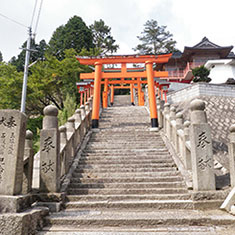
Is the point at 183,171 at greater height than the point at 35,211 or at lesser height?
greater

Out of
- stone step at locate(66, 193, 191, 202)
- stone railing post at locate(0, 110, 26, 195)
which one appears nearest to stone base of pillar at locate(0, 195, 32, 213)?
stone railing post at locate(0, 110, 26, 195)

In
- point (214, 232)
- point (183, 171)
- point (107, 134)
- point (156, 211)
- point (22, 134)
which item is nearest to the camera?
point (214, 232)

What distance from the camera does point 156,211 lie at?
440 cm

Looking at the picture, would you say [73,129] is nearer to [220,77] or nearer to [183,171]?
[183,171]

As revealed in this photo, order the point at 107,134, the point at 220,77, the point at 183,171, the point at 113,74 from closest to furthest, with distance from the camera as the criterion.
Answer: the point at 183,171
the point at 107,134
the point at 113,74
the point at 220,77

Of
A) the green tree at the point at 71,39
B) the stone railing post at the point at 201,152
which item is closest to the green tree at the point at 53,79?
the green tree at the point at 71,39

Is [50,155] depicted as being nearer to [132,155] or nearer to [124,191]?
[124,191]

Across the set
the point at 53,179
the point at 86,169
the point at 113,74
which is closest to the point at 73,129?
the point at 86,169

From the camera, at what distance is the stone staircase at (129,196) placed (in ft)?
12.5

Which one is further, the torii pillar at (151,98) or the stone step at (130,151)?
the torii pillar at (151,98)

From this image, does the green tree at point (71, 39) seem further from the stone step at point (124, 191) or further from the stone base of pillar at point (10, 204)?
the stone base of pillar at point (10, 204)

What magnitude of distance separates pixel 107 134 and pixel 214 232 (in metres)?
6.43

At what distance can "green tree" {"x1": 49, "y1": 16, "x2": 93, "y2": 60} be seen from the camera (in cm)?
2653

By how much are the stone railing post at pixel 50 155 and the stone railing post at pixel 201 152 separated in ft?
9.83
